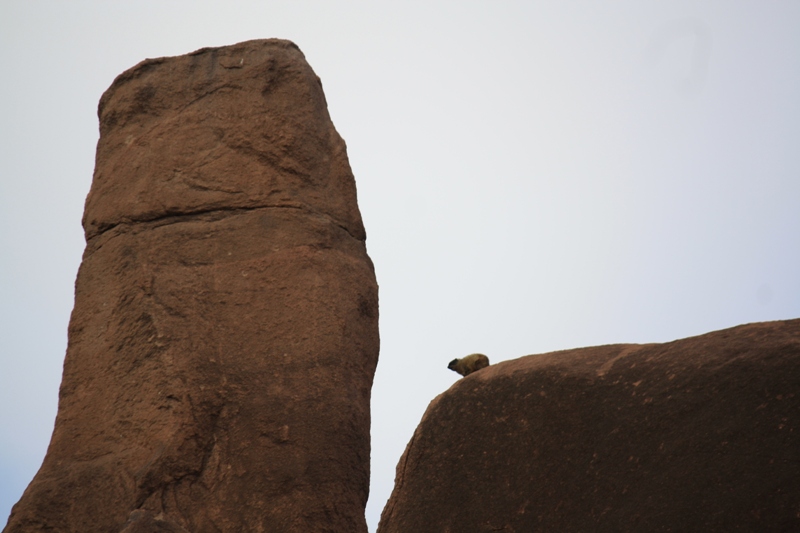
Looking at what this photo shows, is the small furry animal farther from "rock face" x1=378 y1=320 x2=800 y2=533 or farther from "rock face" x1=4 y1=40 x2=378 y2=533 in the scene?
"rock face" x1=378 y1=320 x2=800 y2=533

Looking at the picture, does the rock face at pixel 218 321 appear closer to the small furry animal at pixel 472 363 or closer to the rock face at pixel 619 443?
the small furry animal at pixel 472 363

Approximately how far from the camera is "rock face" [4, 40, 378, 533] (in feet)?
13.9

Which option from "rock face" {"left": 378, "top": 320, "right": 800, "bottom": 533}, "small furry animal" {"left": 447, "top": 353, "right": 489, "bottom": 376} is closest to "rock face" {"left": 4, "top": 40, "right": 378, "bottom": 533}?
"small furry animal" {"left": 447, "top": 353, "right": 489, "bottom": 376}

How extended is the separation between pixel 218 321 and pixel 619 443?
7.17 ft

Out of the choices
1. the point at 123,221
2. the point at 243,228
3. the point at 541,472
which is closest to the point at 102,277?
the point at 123,221

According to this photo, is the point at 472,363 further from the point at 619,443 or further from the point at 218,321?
the point at 619,443

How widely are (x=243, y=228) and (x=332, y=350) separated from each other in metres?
0.72

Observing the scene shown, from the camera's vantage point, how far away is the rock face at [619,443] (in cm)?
264

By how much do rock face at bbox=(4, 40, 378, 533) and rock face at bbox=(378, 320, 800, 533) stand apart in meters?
1.21

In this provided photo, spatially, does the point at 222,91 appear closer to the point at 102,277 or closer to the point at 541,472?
the point at 102,277

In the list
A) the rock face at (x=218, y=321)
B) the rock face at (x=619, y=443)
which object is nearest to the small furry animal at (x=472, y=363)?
the rock face at (x=218, y=321)

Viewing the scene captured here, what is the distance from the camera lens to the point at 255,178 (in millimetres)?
4789

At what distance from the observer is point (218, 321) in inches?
177

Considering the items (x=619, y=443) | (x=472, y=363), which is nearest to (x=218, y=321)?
(x=472, y=363)
